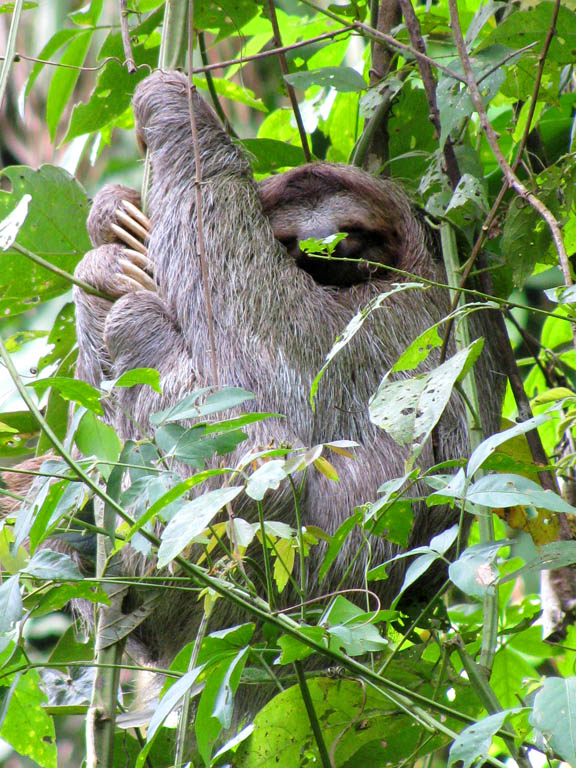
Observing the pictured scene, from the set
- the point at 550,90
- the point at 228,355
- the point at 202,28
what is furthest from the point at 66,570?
the point at 202,28

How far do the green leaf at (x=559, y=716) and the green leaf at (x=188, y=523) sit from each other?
27.6 inches

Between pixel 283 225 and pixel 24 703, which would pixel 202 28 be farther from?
pixel 24 703

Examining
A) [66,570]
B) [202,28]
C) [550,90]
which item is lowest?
[66,570]

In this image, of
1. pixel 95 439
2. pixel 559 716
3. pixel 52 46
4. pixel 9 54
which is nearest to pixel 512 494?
pixel 559 716

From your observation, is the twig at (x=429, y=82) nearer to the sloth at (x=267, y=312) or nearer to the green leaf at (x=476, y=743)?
the sloth at (x=267, y=312)

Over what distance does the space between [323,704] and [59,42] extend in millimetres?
3111

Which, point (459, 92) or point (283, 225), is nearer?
point (459, 92)

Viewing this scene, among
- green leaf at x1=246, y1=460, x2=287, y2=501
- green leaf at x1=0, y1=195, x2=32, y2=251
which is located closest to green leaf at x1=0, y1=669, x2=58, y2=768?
green leaf at x1=246, y1=460, x2=287, y2=501

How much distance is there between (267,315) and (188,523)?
81.3 inches

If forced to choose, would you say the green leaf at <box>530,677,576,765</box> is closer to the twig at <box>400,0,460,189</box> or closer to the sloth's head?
the twig at <box>400,0,460,189</box>

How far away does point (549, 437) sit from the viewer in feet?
13.8

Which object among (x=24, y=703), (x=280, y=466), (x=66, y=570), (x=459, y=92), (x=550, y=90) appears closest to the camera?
(x=280, y=466)

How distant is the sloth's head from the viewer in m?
4.18

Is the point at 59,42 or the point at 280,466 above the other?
the point at 59,42
